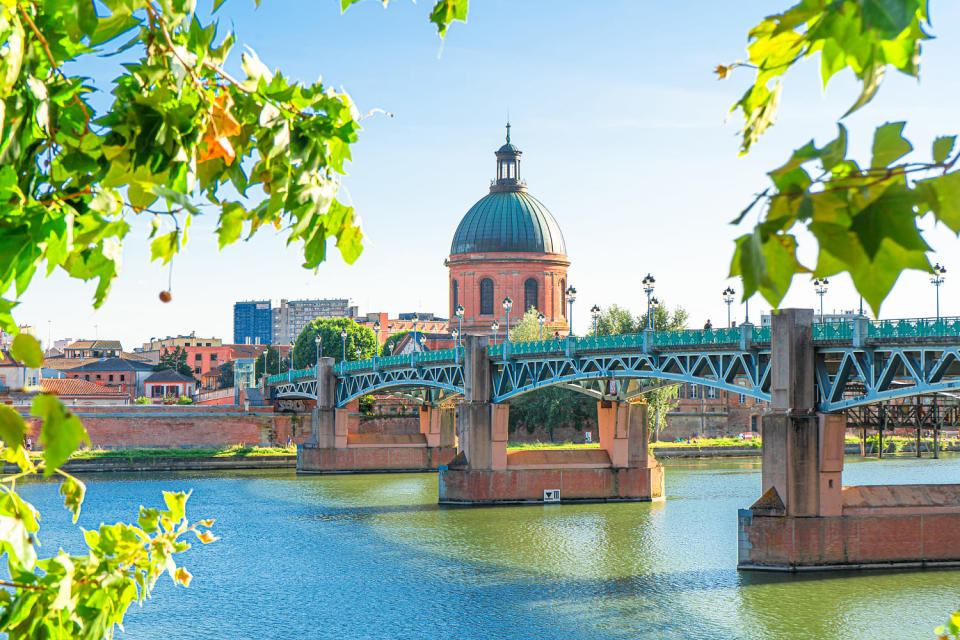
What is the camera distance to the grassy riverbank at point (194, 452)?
2444 inches

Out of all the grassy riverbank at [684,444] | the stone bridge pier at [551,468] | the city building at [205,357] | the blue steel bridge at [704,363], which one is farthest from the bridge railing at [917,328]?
the city building at [205,357]

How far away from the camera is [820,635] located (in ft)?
73.1

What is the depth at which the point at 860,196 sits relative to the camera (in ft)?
5.79

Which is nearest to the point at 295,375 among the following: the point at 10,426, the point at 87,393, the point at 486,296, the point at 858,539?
the point at 87,393

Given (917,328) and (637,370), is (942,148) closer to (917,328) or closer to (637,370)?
(917,328)

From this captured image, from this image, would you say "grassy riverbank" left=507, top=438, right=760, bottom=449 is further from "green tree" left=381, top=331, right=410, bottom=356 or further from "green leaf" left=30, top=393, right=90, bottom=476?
"green leaf" left=30, top=393, right=90, bottom=476

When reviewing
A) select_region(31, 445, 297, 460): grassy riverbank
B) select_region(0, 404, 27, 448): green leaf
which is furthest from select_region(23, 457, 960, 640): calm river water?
select_region(0, 404, 27, 448): green leaf

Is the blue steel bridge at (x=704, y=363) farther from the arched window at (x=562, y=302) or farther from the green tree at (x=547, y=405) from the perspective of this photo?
the arched window at (x=562, y=302)

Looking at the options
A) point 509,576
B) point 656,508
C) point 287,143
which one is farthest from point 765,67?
point 656,508

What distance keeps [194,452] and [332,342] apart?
29.8 m

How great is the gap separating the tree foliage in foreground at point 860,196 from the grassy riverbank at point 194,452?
62503 mm

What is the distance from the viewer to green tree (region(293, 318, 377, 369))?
96000mm

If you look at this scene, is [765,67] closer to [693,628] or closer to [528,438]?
[693,628]

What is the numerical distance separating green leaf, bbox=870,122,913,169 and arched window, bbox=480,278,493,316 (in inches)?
3556
